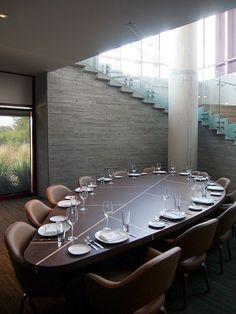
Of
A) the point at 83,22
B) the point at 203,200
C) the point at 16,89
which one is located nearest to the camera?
the point at 203,200

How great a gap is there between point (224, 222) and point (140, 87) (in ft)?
20.0

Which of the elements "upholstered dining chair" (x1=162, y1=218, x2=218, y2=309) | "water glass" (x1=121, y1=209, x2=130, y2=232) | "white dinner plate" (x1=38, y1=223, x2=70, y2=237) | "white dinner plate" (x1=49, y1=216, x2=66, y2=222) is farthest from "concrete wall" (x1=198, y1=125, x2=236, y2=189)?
"white dinner plate" (x1=38, y1=223, x2=70, y2=237)

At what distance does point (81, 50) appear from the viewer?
17.1 feet

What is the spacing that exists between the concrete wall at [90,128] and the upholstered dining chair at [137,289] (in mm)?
5297

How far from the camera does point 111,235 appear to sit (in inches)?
93.6

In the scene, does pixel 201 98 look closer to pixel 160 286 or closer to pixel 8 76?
pixel 8 76

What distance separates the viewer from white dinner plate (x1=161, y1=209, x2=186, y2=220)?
2881 mm

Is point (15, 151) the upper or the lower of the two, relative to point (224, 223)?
upper

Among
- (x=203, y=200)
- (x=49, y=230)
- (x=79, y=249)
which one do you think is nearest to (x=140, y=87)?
(x=203, y=200)

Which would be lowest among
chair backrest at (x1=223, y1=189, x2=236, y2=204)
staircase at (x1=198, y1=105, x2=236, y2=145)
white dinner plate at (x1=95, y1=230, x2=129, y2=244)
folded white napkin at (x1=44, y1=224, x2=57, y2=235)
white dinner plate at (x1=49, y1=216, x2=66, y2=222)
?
chair backrest at (x1=223, y1=189, x2=236, y2=204)

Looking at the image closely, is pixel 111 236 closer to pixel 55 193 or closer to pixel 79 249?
pixel 79 249

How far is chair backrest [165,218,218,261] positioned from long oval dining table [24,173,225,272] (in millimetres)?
159

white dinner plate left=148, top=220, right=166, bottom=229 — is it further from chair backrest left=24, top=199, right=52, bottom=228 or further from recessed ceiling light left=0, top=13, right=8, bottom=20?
recessed ceiling light left=0, top=13, right=8, bottom=20

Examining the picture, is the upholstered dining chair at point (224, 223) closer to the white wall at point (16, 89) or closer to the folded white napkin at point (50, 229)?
the folded white napkin at point (50, 229)
